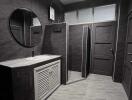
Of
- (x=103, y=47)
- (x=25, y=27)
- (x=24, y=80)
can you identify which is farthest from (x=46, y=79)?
(x=103, y=47)

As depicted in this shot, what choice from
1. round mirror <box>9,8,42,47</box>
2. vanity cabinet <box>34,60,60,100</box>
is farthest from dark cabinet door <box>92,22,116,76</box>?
round mirror <box>9,8,42,47</box>

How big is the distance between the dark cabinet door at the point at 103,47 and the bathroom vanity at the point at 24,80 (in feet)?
7.37

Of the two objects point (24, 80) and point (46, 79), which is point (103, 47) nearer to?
point (46, 79)

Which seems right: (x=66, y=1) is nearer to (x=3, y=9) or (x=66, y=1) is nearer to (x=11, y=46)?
(x=3, y=9)

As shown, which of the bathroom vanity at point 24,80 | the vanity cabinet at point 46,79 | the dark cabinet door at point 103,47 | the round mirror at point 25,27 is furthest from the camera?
the dark cabinet door at point 103,47

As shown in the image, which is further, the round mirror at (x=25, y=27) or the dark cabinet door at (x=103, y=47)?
the dark cabinet door at (x=103, y=47)

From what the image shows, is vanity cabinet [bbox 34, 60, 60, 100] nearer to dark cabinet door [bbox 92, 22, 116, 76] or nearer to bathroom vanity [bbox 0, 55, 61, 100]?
bathroom vanity [bbox 0, 55, 61, 100]

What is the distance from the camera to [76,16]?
412 centimetres

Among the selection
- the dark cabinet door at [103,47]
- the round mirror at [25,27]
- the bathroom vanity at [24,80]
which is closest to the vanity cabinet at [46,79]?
the bathroom vanity at [24,80]

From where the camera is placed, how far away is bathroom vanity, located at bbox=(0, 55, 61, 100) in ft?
4.63

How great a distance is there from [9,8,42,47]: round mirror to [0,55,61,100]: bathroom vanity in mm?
714

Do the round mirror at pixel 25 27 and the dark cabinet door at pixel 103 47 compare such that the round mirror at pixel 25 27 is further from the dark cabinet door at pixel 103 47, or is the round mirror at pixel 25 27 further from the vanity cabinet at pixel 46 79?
the dark cabinet door at pixel 103 47

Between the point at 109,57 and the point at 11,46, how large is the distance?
3.23m

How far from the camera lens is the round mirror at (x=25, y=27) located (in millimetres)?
1997
